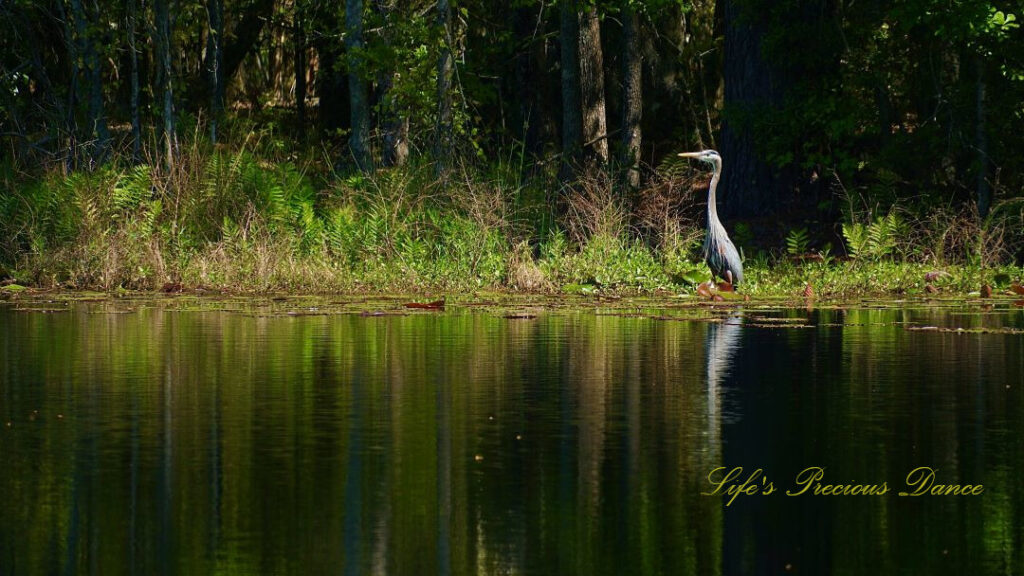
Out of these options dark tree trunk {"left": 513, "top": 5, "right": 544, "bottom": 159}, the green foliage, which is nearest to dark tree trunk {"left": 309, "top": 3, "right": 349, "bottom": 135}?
dark tree trunk {"left": 513, "top": 5, "right": 544, "bottom": 159}

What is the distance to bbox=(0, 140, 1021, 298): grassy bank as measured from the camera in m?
20.7

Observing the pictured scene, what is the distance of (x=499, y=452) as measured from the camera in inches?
331

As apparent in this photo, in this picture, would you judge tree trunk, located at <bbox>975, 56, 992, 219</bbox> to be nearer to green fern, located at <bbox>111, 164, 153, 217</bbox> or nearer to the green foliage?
the green foliage

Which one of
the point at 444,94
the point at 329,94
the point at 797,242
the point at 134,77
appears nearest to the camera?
the point at 797,242

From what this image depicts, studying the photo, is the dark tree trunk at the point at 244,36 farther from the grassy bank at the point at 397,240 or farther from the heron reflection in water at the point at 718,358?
the heron reflection in water at the point at 718,358

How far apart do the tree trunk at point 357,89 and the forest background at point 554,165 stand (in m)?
0.06

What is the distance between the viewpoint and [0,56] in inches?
1341

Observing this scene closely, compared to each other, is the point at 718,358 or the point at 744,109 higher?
the point at 744,109

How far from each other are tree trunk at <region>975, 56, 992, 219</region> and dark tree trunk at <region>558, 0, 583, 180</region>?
25.9ft

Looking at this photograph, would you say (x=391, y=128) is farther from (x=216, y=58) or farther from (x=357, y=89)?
(x=216, y=58)

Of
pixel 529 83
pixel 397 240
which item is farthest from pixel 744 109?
pixel 529 83

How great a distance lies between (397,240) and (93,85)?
10126 mm

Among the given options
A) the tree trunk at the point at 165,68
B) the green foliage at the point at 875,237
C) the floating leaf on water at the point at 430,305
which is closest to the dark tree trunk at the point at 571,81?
the tree trunk at the point at 165,68

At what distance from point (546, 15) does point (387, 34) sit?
15.1 ft
